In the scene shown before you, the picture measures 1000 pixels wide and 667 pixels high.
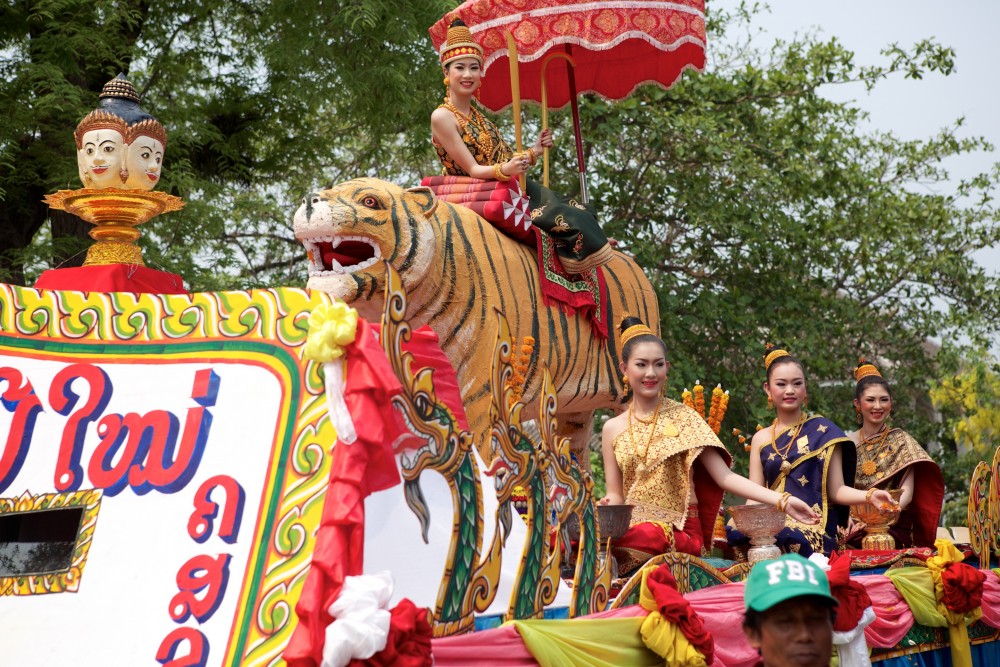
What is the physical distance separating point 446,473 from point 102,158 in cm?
180

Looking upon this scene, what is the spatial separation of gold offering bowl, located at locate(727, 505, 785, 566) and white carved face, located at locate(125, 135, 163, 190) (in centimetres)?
246

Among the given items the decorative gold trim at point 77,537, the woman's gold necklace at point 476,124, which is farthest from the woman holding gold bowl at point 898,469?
the decorative gold trim at point 77,537

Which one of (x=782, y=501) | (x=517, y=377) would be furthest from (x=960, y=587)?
(x=517, y=377)

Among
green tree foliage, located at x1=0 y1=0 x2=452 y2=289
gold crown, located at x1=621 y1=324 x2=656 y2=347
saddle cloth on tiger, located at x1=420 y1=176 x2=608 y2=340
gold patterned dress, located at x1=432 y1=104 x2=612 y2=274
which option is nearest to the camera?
gold crown, located at x1=621 y1=324 x2=656 y2=347

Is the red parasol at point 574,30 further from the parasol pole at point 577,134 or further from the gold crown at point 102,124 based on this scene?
the gold crown at point 102,124

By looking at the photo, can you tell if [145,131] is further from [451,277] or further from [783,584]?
[783,584]

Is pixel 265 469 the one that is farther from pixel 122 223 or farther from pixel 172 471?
pixel 122 223

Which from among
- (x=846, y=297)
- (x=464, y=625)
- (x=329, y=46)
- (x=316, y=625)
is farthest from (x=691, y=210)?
(x=316, y=625)

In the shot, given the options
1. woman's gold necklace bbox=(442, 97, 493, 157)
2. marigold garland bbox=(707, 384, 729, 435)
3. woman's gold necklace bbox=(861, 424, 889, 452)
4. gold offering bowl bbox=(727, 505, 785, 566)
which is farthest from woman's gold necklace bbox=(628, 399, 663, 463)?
woman's gold necklace bbox=(861, 424, 889, 452)

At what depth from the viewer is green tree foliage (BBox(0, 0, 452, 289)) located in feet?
28.2

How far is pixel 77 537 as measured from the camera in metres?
2.93

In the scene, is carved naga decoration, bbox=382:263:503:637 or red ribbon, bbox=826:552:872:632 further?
red ribbon, bbox=826:552:872:632

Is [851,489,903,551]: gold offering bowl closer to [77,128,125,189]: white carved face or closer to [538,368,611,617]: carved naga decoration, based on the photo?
[538,368,611,617]: carved naga decoration

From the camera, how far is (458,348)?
5.39 metres
